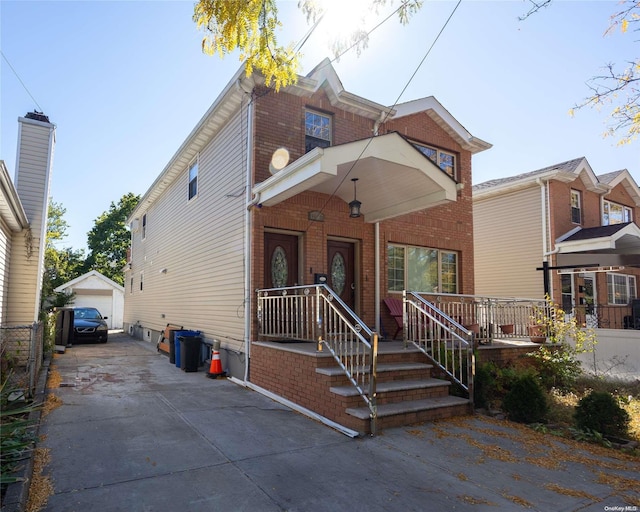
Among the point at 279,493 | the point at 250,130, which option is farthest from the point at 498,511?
the point at 250,130

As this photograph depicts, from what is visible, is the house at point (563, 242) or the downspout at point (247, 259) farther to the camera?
the house at point (563, 242)

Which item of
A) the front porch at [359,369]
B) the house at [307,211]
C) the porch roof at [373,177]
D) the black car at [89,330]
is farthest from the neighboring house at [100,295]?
the porch roof at [373,177]

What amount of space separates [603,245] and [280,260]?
1119cm

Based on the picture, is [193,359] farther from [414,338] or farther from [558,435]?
[558,435]

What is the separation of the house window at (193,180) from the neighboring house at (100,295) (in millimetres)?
17351

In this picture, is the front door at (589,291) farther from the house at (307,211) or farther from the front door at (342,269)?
the front door at (342,269)

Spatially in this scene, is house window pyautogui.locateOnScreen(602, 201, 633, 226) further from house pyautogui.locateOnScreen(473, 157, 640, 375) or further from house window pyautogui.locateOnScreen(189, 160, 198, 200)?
house window pyautogui.locateOnScreen(189, 160, 198, 200)

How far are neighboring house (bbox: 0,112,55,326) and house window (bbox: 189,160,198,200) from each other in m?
3.48

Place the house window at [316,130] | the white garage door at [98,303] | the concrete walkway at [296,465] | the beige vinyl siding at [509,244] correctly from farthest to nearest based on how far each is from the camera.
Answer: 1. the white garage door at [98,303]
2. the beige vinyl siding at [509,244]
3. the house window at [316,130]
4. the concrete walkway at [296,465]

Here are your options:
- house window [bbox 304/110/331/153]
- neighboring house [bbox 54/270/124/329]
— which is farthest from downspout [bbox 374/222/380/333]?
neighboring house [bbox 54/270/124/329]

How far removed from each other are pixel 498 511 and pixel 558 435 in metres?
2.61

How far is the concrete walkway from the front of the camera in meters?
3.62

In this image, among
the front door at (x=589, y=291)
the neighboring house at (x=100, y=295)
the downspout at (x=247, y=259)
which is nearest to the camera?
the downspout at (x=247, y=259)

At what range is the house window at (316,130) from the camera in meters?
9.56
